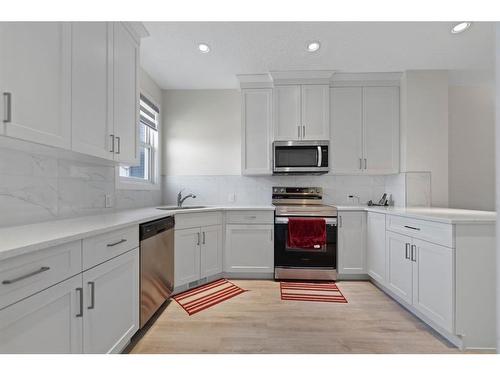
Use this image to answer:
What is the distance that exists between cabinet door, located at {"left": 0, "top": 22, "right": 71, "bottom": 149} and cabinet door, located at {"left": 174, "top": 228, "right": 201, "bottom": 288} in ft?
4.70

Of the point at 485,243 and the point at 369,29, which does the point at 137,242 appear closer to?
the point at 485,243

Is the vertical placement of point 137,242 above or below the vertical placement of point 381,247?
above

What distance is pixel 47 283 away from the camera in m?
0.98

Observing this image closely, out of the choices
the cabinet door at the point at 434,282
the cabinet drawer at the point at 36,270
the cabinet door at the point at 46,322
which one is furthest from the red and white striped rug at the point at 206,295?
the cabinet door at the point at 434,282

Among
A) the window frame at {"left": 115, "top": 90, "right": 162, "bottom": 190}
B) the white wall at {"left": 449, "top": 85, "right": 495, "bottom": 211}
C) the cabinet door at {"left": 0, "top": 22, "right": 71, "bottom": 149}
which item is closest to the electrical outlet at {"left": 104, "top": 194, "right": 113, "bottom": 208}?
the window frame at {"left": 115, "top": 90, "right": 162, "bottom": 190}

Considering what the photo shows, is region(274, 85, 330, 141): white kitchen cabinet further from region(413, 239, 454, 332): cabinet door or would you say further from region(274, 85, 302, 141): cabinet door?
region(413, 239, 454, 332): cabinet door

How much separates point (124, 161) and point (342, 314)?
2.27 metres

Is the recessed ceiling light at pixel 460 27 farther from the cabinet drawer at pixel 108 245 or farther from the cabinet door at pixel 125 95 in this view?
the cabinet drawer at pixel 108 245

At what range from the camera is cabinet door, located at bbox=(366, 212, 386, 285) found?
2621mm

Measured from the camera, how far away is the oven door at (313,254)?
2963 mm

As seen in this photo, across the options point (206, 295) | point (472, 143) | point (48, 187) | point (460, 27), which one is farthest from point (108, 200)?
point (472, 143)

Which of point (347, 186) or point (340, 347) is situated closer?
point (340, 347)

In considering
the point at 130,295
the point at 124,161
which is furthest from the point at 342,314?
the point at 124,161

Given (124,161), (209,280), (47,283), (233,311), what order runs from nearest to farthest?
(47,283) < (124,161) < (233,311) < (209,280)
